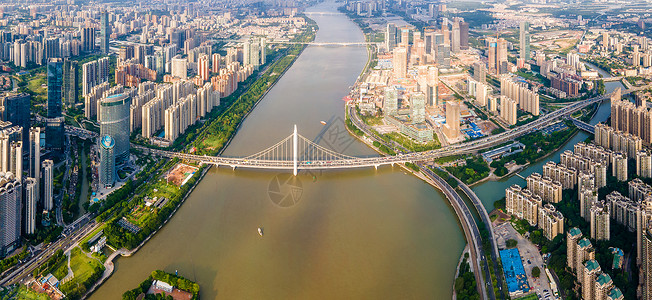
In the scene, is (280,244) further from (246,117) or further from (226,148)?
(246,117)

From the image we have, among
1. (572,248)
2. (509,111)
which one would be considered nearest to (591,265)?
(572,248)

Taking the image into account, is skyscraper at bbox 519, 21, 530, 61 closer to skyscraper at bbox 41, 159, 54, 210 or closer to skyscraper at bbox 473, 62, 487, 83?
skyscraper at bbox 473, 62, 487, 83

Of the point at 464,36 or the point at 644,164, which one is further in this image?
the point at 464,36

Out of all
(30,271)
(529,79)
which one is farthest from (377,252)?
(529,79)

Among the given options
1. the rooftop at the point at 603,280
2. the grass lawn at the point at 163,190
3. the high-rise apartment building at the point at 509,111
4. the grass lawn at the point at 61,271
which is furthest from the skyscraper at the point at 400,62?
the grass lawn at the point at 61,271

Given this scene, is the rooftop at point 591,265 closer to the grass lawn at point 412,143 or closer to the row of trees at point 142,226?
the grass lawn at point 412,143

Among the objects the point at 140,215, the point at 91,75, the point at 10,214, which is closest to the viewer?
the point at 10,214

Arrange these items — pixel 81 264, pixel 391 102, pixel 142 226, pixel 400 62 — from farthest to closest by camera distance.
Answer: pixel 400 62, pixel 391 102, pixel 142 226, pixel 81 264

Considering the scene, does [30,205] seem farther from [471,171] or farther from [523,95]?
[523,95]

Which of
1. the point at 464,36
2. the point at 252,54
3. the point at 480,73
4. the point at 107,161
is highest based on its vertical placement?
the point at 464,36

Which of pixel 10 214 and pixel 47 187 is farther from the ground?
pixel 47 187
